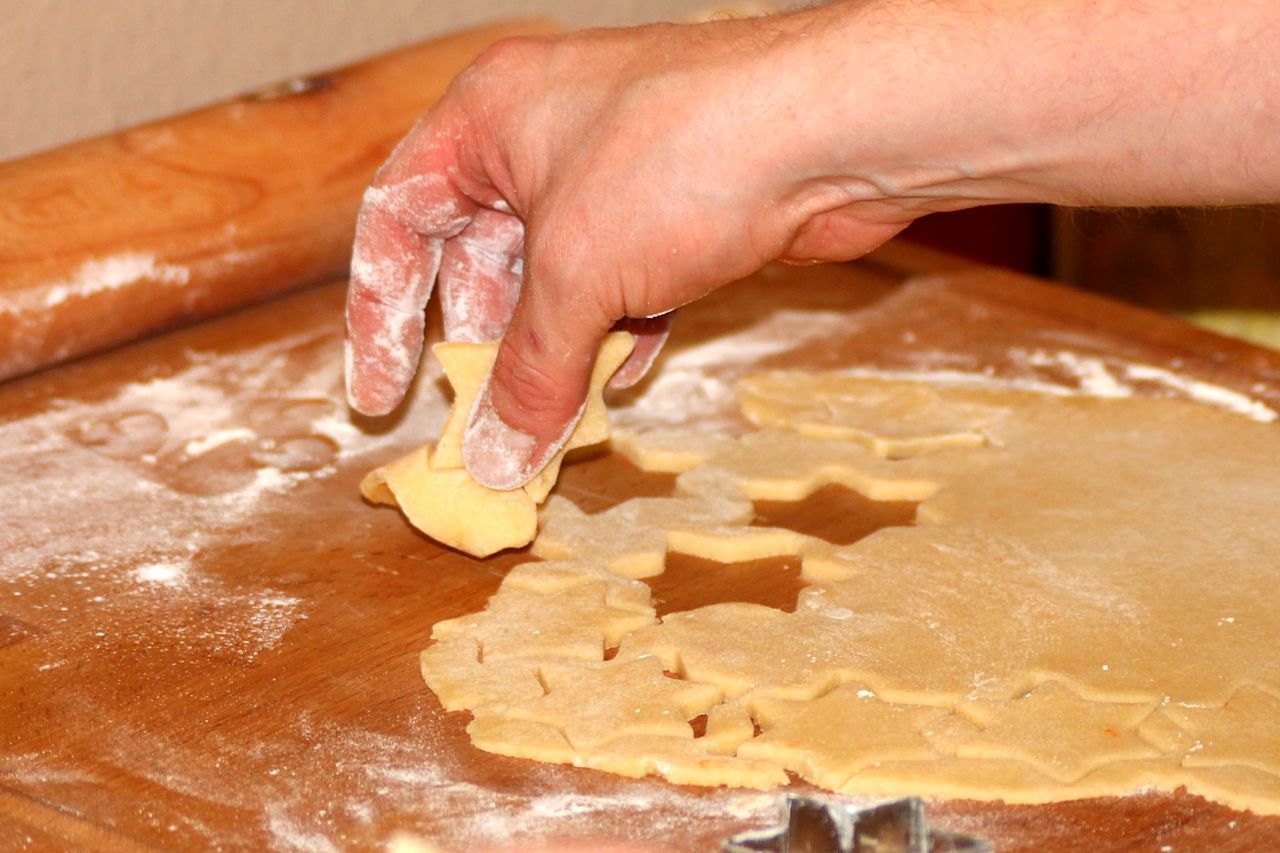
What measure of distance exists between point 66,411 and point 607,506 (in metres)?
0.71

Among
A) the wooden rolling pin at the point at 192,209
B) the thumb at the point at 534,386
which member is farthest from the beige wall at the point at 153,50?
the thumb at the point at 534,386

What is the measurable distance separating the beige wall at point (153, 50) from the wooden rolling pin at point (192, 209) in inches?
10.6

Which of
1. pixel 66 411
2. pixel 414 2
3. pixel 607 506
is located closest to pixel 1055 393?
pixel 607 506

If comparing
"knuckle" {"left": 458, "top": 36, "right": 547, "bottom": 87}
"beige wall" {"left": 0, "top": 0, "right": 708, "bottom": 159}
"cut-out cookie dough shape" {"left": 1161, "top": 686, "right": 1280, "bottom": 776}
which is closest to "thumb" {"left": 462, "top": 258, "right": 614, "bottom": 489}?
"knuckle" {"left": 458, "top": 36, "right": 547, "bottom": 87}

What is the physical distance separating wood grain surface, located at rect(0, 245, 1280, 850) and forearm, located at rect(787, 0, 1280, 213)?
0.48 metres

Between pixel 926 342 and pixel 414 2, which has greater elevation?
pixel 414 2

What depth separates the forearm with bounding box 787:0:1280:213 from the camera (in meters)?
1.30

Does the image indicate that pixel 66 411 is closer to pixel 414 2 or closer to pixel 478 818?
pixel 478 818

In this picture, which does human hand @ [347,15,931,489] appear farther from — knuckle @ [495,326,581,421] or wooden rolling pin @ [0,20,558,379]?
wooden rolling pin @ [0,20,558,379]

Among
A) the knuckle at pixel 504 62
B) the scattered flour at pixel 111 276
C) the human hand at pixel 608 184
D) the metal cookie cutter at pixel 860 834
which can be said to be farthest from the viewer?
the scattered flour at pixel 111 276

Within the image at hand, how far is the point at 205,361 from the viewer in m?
2.11

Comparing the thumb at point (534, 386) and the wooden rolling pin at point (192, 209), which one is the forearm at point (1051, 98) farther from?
the wooden rolling pin at point (192, 209)

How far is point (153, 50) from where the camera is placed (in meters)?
2.50

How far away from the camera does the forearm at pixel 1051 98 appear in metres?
1.30
